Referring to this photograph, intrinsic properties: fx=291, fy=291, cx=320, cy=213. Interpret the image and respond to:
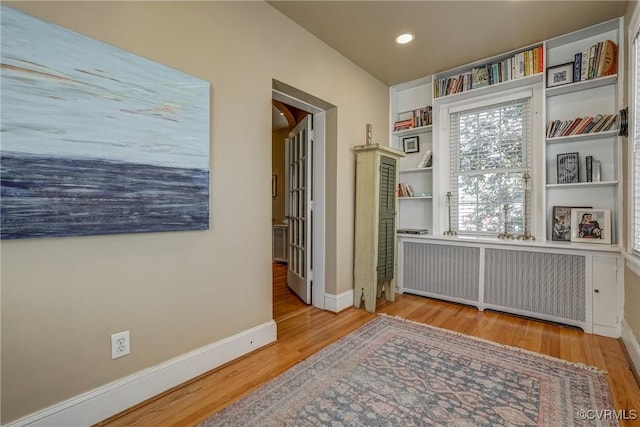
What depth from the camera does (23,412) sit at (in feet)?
3.95

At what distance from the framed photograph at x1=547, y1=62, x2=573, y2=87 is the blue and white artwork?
10.1 feet

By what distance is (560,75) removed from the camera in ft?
8.75

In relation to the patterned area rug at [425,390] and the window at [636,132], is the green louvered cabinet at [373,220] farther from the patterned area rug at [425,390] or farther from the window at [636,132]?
the window at [636,132]

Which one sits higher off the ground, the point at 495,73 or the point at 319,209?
the point at 495,73

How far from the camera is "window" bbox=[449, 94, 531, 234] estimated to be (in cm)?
297

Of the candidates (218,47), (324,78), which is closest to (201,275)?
(218,47)

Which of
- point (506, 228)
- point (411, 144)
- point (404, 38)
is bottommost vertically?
point (506, 228)

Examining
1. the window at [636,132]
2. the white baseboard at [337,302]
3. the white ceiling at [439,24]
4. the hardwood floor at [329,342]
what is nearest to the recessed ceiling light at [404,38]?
the white ceiling at [439,24]

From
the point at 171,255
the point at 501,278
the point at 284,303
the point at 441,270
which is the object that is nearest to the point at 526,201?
the point at 501,278

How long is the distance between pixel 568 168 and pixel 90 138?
3.58 m

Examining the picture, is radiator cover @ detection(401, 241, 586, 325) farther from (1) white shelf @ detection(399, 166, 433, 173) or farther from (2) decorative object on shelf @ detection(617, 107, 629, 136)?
(2) decorative object on shelf @ detection(617, 107, 629, 136)

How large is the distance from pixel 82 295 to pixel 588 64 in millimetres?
3969

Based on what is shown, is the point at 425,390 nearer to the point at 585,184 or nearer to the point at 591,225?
the point at 591,225

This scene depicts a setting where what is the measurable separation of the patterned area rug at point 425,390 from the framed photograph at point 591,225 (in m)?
1.21
